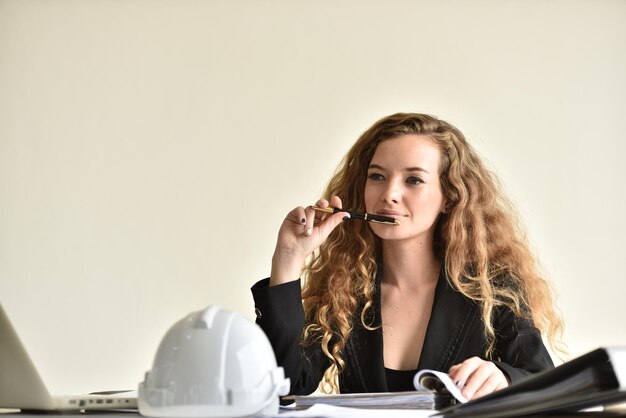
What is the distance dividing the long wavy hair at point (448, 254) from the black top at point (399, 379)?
0.39 ft

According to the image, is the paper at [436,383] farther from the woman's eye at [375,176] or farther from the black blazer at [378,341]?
the woman's eye at [375,176]

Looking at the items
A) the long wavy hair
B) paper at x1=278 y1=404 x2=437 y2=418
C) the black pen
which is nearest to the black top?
the long wavy hair

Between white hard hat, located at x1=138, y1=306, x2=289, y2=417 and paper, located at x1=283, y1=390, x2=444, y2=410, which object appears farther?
paper, located at x1=283, y1=390, x2=444, y2=410

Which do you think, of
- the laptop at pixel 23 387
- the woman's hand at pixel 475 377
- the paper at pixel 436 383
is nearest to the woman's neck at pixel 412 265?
the woman's hand at pixel 475 377

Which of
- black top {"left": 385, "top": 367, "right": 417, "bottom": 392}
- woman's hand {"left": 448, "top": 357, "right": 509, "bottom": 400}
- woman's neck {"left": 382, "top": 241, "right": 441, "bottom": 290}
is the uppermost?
woman's neck {"left": 382, "top": 241, "right": 441, "bottom": 290}

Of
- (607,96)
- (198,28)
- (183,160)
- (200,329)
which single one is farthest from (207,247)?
(200,329)

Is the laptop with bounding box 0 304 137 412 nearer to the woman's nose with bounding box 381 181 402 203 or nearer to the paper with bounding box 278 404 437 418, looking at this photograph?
the paper with bounding box 278 404 437 418

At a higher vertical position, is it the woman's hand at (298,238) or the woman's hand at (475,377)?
the woman's hand at (298,238)

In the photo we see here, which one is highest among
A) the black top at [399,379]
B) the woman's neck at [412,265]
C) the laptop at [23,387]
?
the laptop at [23,387]

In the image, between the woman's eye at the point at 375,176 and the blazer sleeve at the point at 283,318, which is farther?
the woman's eye at the point at 375,176

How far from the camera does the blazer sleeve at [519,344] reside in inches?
67.3

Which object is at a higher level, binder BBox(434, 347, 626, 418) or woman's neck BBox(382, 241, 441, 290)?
binder BBox(434, 347, 626, 418)

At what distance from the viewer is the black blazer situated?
1653 mm

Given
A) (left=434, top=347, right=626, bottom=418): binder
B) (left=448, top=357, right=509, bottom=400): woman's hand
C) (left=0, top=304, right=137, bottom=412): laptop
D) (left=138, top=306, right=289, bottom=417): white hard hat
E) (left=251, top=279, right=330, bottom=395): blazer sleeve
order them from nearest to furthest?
(left=434, top=347, right=626, bottom=418): binder < (left=138, top=306, right=289, bottom=417): white hard hat < (left=0, top=304, right=137, bottom=412): laptop < (left=448, top=357, right=509, bottom=400): woman's hand < (left=251, top=279, right=330, bottom=395): blazer sleeve
